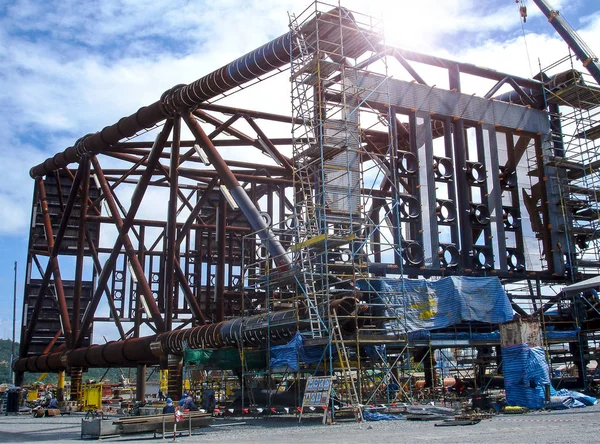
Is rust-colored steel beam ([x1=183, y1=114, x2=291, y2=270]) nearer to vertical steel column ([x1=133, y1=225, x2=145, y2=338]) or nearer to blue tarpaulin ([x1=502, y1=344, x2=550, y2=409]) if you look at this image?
blue tarpaulin ([x1=502, y1=344, x2=550, y2=409])

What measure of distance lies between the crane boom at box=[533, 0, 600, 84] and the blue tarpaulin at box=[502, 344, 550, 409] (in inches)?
917

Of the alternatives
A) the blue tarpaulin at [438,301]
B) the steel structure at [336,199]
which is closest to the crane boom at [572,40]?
the steel structure at [336,199]

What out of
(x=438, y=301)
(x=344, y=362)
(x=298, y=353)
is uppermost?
(x=438, y=301)

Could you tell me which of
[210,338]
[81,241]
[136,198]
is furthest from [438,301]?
[81,241]

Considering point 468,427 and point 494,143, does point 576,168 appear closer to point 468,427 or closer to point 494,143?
point 494,143

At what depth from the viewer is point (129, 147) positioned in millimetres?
38375

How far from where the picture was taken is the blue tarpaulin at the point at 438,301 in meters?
24.5

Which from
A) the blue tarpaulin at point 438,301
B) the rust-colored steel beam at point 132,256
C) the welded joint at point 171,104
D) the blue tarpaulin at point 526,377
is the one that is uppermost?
the welded joint at point 171,104

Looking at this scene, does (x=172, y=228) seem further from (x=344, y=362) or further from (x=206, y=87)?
(x=344, y=362)

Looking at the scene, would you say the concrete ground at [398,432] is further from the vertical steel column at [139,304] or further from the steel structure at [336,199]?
the vertical steel column at [139,304]

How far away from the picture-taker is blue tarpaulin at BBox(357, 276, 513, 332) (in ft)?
80.4

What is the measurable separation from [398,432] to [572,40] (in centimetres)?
3262

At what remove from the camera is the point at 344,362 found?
21.9 meters

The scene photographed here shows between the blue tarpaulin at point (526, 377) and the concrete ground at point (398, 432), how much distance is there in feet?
3.40
